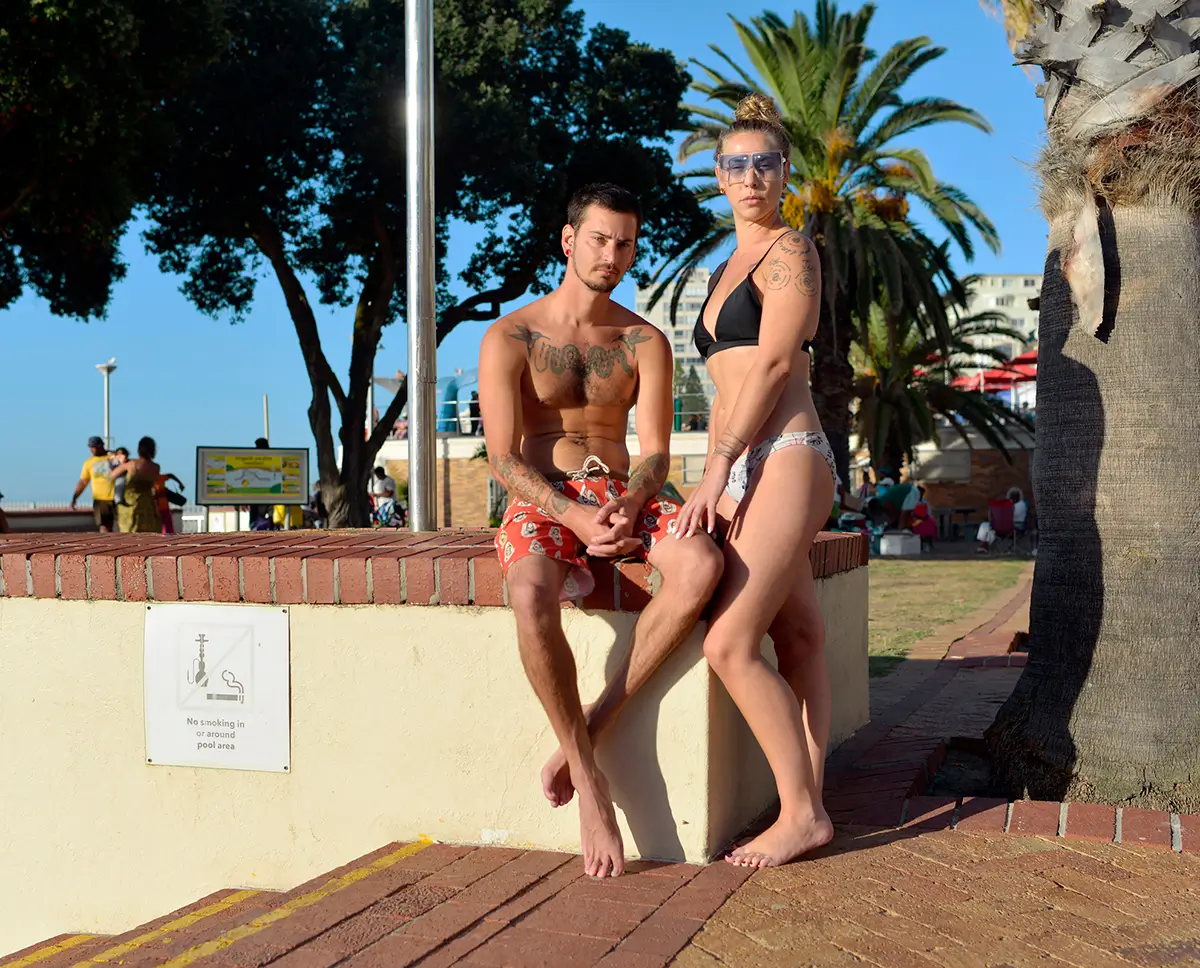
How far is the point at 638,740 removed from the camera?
3340mm

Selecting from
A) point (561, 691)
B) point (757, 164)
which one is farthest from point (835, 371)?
point (561, 691)

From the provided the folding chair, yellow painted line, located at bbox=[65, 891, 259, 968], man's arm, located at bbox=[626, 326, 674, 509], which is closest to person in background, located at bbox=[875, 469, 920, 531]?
the folding chair

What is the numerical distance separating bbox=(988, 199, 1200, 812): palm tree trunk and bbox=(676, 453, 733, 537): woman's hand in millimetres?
1431

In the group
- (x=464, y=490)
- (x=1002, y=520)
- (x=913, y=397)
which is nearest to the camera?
(x=1002, y=520)

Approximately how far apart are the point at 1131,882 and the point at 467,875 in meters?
1.74

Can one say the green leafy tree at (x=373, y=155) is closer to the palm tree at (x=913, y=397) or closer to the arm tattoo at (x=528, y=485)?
the palm tree at (x=913, y=397)

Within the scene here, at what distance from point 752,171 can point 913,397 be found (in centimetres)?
2660

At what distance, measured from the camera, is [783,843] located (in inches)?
124

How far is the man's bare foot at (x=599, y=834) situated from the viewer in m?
3.11

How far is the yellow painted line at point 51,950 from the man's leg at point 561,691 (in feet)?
5.56

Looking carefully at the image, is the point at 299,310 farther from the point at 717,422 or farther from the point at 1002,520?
the point at 717,422

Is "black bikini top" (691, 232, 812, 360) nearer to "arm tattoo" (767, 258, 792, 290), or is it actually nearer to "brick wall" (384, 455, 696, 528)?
"arm tattoo" (767, 258, 792, 290)

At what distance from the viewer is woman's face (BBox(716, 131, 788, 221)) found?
11.1 ft

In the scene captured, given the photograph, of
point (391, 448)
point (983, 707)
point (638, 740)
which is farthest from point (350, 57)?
point (391, 448)
